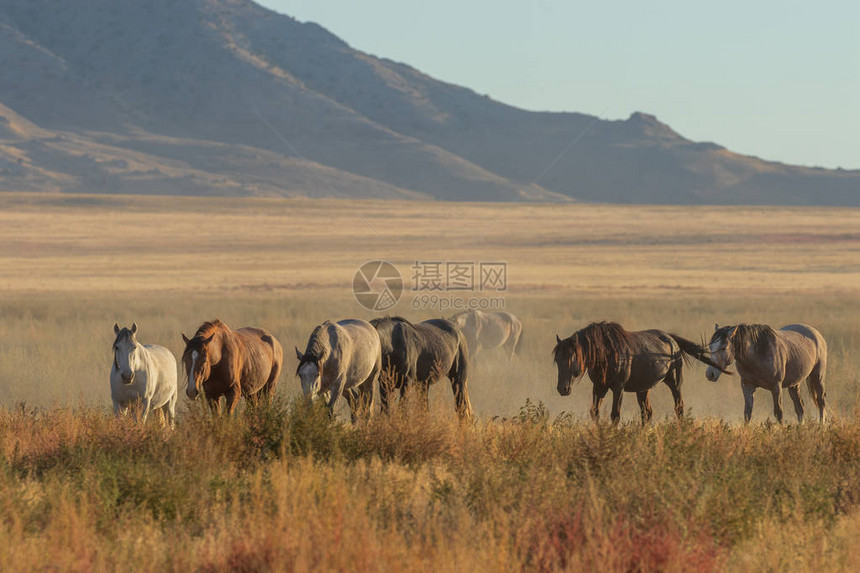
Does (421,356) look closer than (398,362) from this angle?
No

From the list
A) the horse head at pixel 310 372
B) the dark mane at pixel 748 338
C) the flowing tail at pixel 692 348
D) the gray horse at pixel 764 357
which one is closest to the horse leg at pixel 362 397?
the horse head at pixel 310 372

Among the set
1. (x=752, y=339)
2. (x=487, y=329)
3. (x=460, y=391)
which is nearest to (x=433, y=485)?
(x=460, y=391)

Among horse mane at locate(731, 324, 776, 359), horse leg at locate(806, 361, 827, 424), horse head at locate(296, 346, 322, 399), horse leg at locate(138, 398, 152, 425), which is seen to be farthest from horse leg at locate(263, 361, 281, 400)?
horse leg at locate(806, 361, 827, 424)

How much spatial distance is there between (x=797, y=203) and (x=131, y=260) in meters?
154

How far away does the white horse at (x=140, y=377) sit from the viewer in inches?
431

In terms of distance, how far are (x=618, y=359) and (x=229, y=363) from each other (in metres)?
4.42

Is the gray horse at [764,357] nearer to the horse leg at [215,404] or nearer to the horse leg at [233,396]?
the horse leg at [233,396]

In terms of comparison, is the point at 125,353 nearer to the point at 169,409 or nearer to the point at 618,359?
the point at 169,409

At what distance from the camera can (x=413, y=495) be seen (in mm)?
8945

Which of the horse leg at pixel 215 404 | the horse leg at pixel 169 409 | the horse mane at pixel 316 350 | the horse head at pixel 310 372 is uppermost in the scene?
the horse mane at pixel 316 350

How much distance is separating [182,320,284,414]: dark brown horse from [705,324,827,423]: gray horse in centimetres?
521

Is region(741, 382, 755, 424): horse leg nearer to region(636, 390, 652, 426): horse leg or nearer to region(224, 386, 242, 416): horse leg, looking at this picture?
region(636, 390, 652, 426): horse leg

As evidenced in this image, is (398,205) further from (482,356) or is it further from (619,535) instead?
(619,535)

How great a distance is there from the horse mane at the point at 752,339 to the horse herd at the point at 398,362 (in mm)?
12
